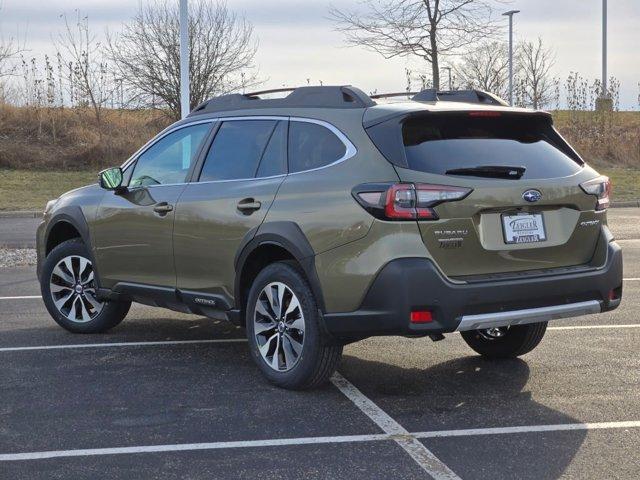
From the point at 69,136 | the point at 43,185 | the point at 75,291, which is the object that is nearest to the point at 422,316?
the point at 75,291

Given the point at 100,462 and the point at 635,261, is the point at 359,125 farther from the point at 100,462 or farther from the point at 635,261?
the point at 635,261

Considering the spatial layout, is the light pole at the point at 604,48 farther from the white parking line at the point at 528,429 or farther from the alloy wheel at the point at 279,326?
the white parking line at the point at 528,429

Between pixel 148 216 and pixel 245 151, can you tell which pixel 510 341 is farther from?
pixel 148 216

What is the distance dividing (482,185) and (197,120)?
2404mm

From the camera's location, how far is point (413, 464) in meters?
4.48

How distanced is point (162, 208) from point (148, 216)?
0.18m

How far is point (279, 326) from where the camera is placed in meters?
5.92

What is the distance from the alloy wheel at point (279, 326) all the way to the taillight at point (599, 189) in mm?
1814

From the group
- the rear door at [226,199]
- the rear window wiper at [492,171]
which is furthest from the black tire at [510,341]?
the rear door at [226,199]

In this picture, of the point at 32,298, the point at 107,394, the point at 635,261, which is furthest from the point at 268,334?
the point at 635,261

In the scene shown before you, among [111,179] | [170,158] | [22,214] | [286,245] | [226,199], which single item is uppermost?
[170,158]

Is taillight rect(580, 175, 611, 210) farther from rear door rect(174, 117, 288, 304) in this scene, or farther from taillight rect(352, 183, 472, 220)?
rear door rect(174, 117, 288, 304)

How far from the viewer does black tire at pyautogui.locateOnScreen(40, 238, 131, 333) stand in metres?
7.78

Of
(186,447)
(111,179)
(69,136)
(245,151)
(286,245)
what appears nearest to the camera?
(186,447)
